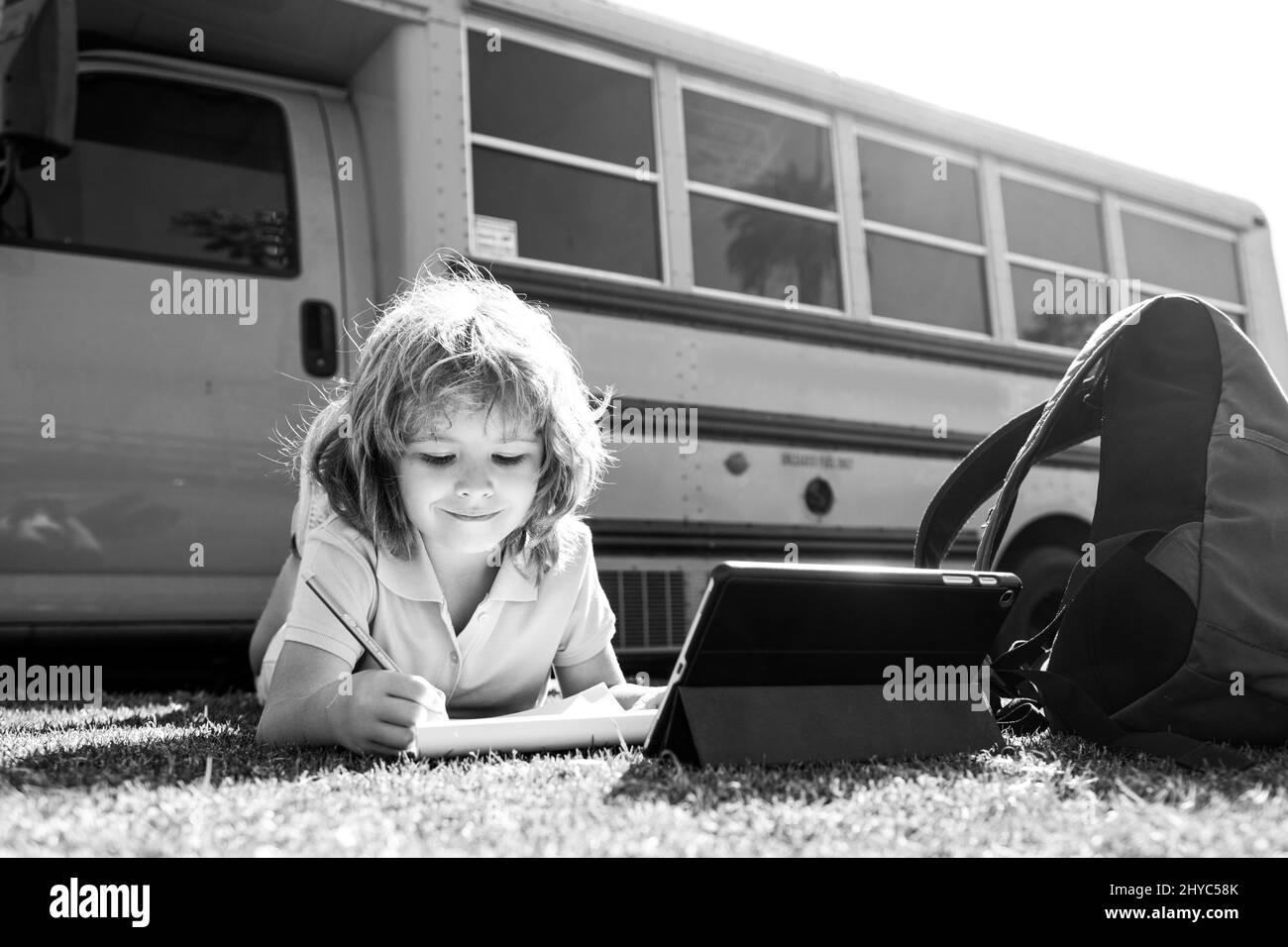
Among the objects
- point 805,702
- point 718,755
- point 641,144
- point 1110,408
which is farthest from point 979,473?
point 641,144

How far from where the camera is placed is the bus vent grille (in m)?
2.90

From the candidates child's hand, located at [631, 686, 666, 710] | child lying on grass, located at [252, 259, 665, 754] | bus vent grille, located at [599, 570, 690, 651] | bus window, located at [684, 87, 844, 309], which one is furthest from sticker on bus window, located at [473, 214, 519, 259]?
child's hand, located at [631, 686, 666, 710]

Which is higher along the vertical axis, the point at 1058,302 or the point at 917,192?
the point at 917,192

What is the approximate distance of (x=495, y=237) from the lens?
9.21 feet

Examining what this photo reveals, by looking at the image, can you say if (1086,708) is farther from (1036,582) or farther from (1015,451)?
(1036,582)

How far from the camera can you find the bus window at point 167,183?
102 inches

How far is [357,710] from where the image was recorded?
1.21 metres

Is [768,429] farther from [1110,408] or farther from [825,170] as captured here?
[1110,408]

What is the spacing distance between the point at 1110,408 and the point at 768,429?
1721 mm

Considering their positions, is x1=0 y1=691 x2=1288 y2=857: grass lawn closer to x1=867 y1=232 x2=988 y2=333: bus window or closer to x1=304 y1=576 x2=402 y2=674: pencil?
x1=304 y1=576 x2=402 y2=674: pencil

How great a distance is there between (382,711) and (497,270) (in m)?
1.76

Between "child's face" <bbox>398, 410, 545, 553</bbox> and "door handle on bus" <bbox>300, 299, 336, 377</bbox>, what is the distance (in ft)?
4.99

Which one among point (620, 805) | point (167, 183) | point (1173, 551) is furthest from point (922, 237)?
point (620, 805)
